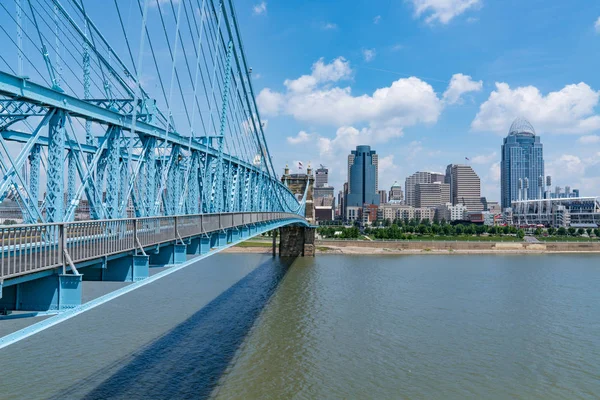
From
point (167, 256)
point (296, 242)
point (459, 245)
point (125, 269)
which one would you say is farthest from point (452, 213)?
point (125, 269)

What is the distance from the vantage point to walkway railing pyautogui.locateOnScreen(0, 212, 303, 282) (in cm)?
657

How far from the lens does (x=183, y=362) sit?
52.9 feet

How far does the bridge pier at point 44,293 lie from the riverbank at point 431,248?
5249cm

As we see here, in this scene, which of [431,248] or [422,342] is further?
[431,248]

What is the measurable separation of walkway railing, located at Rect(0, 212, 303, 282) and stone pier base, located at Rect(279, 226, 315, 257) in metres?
42.0

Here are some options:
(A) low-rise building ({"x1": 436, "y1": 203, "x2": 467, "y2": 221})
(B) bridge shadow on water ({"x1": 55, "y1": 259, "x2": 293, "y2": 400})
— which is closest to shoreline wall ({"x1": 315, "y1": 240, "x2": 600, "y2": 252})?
(B) bridge shadow on water ({"x1": 55, "y1": 259, "x2": 293, "y2": 400})

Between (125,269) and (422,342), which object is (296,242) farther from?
(125,269)

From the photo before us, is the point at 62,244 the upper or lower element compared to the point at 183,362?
upper

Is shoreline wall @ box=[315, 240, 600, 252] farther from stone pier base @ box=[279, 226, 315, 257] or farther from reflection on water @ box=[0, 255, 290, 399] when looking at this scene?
reflection on water @ box=[0, 255, 290, 399]

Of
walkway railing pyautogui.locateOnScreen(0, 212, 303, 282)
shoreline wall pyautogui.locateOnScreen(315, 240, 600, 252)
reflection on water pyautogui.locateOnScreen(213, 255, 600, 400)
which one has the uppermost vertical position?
walkway railing pyautogui.locateOnScreen(0, 212, 303, 282)

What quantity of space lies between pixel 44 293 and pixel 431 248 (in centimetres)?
6241

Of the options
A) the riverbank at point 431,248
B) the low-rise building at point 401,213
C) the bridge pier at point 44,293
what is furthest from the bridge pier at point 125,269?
the low-rise building at point 401,213

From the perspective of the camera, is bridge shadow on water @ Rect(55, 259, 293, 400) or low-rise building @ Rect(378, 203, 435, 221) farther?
low-rise building @ Rect(378, 203, 435, 221)

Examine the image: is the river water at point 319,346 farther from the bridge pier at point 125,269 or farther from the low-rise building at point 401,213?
the low-rise building at point 401,213
